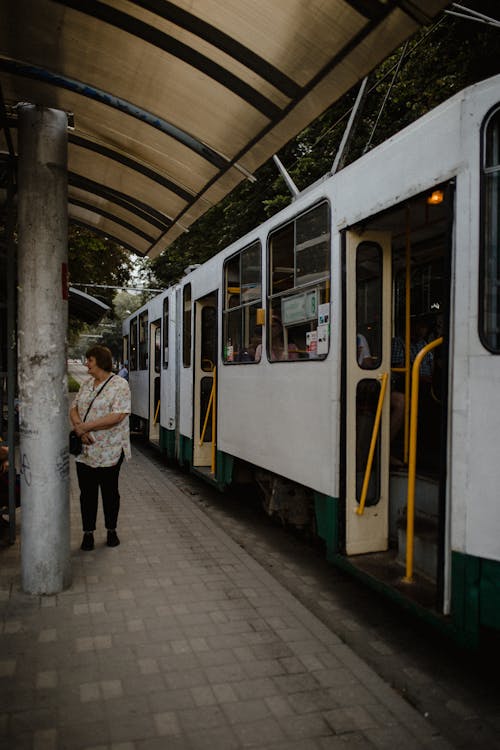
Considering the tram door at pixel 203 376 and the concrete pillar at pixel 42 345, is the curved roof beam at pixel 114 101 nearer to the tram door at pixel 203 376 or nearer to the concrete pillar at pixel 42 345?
the concrete pillar at pixel 42 345

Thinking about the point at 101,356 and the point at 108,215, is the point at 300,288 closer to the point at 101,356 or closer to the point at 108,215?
the point at 101,356

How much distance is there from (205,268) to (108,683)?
233 inches

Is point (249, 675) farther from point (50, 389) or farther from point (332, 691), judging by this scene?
point (50, 389)

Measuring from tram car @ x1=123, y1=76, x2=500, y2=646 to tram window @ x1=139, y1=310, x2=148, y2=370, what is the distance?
5.35 metres

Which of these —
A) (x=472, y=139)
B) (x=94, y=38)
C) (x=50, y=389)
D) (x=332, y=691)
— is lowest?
(x=332, y=691)

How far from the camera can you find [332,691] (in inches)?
135

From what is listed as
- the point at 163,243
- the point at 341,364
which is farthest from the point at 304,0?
the point at 163,243

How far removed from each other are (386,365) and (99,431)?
2.53 m

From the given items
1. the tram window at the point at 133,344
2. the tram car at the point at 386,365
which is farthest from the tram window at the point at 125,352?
the tram car at the point at 386,365

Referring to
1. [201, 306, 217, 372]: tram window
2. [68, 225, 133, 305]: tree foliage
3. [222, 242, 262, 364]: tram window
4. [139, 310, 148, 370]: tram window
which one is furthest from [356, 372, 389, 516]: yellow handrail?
[68, 225, 133, 305]: tree foliage

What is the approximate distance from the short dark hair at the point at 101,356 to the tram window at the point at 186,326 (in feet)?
11.3

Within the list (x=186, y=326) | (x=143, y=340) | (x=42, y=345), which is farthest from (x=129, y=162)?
(x=143, y=340)

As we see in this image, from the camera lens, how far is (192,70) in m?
4.37

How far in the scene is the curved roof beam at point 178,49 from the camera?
Result: 3.94 meters
